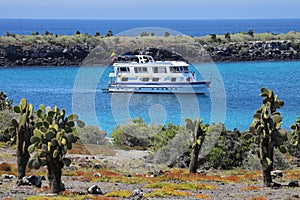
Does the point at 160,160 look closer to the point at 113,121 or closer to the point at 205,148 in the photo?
the point at 205,148

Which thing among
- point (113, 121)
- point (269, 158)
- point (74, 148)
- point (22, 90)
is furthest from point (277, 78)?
point (269, 158)

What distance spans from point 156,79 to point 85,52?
189 feet

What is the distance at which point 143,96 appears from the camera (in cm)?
9525

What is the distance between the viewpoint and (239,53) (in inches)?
6024

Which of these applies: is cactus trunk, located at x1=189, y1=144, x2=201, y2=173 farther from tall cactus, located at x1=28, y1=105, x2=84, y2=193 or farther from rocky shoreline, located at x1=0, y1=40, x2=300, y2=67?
rocky shoreline, located at x1=0, y1=40, x2=300, y2=67

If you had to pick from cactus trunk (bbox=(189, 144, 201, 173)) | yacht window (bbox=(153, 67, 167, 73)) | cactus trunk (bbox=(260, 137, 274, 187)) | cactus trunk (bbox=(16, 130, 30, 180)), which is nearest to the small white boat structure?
yacht window (bbox=(153, 67, 167, 73))

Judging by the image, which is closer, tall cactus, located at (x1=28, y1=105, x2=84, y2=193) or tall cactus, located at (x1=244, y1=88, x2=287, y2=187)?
tall cactus, located at (x1=28, y1=105, x2=84, y2=193)

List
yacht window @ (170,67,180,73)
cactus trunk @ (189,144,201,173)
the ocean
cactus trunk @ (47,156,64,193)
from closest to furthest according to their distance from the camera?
cactus trunk @ (47,156,64,193) < cactus trunk @ (189,144,201,173) < the ocean < yacht window @ (170,67,180,73)

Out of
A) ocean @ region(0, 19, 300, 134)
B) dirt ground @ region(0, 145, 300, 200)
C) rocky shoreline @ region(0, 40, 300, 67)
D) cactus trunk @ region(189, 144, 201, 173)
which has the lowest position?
dirt ground @ region(0, 145, 300, 200)

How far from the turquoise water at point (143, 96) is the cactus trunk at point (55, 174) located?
129ft

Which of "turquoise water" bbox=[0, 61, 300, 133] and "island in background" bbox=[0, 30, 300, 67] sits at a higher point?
"island in background" bbox=[0, 30, 300, 67]

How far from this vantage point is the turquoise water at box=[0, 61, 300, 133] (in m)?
78.5

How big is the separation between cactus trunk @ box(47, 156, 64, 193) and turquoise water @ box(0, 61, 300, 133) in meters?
39.3

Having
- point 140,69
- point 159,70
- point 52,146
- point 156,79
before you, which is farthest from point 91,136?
point 156,79
